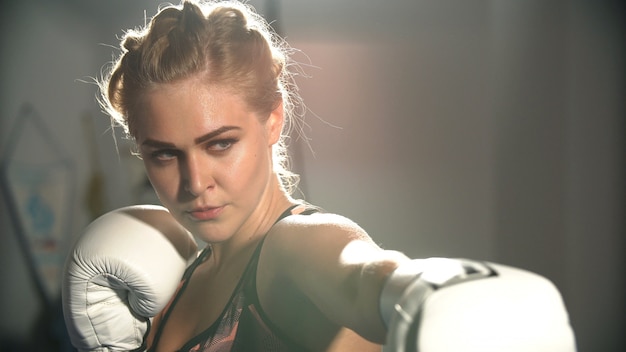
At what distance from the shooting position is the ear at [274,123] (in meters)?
0.85

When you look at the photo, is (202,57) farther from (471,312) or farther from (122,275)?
(471,312)

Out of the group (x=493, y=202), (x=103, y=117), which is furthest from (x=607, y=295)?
(x=103, y=117)

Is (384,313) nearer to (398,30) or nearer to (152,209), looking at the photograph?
(152,209)

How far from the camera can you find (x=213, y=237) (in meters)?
0.83

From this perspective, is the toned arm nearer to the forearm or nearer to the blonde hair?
the forearm

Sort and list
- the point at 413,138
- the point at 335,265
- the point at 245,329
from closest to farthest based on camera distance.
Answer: the point at 335,265 → the point at 245,329 → the point at 413,138

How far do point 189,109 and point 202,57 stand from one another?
76 millimetres

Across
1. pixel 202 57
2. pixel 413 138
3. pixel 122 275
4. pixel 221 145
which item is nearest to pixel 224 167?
pixel 221 145

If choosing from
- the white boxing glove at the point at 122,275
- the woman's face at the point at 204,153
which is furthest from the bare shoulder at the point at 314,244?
the white boxing glove at the point at 122,275

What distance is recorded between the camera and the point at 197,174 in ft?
2.56

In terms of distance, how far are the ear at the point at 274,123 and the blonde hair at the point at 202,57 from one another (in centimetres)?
1

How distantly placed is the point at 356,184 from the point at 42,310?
117cm

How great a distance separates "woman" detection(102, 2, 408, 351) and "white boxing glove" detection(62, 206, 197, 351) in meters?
0.06

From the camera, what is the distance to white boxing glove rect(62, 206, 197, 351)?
2.87 feet
